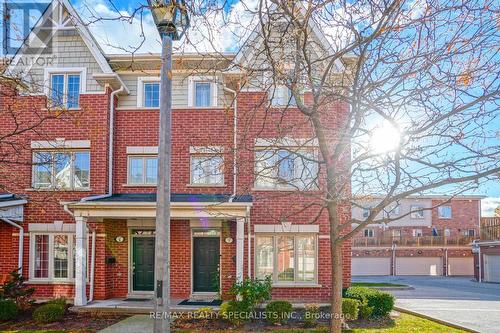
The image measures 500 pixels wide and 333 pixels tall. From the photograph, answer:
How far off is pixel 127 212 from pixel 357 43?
30.9ft

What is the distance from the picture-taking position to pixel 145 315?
1213 cm

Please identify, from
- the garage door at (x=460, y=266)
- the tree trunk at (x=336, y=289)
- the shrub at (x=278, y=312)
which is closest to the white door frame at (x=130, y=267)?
the shrub at (x=278, y=312)

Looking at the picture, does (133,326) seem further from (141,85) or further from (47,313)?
(141,85)

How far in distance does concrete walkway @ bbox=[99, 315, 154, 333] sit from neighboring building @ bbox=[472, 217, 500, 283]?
2918cm

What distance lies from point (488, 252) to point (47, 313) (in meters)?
32.4

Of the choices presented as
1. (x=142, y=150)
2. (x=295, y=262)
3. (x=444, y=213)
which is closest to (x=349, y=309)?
(x=295, y=262)

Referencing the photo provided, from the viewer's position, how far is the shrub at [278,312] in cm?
1109

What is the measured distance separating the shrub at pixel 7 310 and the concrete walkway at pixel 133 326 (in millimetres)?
2925

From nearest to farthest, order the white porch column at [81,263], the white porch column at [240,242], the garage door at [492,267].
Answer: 1. the white porch column at [81,263]
2. the white porch column at [240,242]
3. the garage door at [492,267]

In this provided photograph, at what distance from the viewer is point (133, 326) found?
35.3 feet

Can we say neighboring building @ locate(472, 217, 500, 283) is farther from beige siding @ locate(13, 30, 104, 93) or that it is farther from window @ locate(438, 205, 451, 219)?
beige siding @ locate(13, 30, 104, 93)

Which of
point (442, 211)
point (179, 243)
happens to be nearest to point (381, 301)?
point (179, 243)

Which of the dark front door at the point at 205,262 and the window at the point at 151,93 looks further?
the window at the point at 151,93

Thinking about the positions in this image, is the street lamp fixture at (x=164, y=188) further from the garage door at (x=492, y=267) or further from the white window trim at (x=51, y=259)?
the garage door at (x=492, y=267)
